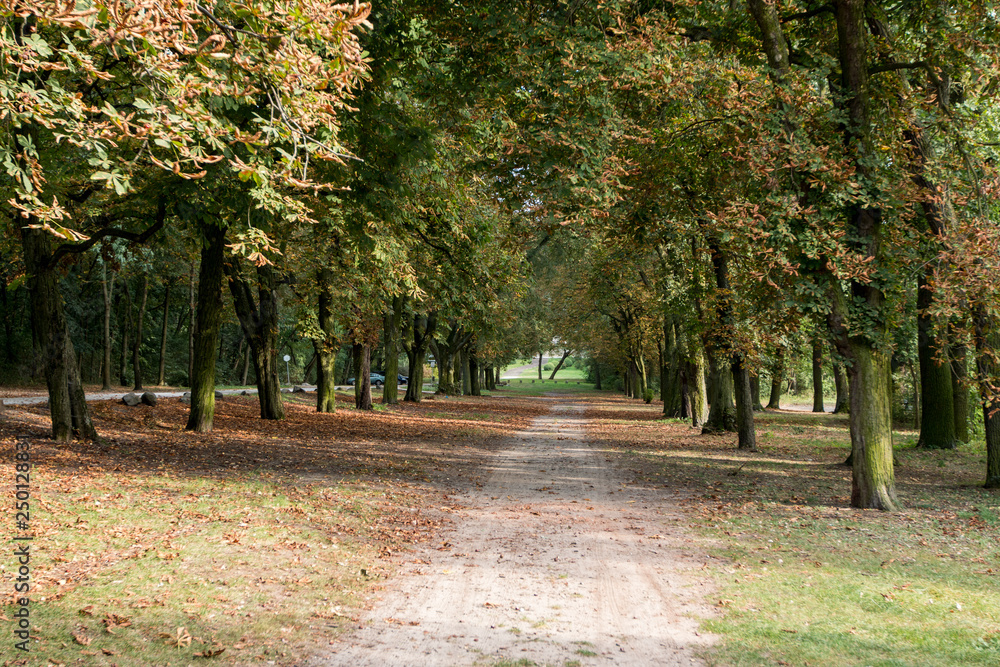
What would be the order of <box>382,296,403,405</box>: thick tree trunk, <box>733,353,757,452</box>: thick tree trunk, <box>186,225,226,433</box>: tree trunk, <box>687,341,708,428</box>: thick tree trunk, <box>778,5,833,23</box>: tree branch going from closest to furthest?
<box>778,5,833,23</box>: tree branch → <box>186,225,226,433</box>: tree trunk → <box>733,353,757,452</box>: thick tree trunk → <box>687,341,708,428</box>: thick tree trunk → <box>382,296,403,405</box>: thick tree trunk

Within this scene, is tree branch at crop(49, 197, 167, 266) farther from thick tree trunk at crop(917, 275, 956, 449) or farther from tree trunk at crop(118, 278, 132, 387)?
tree trunk at crop(118, 278, 132, 387)

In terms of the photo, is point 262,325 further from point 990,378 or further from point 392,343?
point 990,378

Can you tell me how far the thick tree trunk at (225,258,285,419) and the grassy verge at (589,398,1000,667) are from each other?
1102 centimetres

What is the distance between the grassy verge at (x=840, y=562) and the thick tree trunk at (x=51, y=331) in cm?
1026

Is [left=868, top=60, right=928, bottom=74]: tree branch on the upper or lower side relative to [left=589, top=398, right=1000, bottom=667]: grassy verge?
upper

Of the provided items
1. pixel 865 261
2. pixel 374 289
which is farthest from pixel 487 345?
pixel 865 261

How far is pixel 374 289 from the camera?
18938 mm

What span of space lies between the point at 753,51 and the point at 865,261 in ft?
18.9

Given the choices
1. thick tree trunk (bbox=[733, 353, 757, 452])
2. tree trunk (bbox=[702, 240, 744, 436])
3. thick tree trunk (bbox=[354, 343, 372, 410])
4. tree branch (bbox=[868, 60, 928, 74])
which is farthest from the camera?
thick tree trunk (bbox=[354, 343, 372, 410])

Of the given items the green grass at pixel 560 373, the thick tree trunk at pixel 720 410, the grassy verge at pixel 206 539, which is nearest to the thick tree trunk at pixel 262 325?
the grassy verge at pixel 206 539

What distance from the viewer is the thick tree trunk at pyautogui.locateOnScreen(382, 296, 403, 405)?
2850 centimetres

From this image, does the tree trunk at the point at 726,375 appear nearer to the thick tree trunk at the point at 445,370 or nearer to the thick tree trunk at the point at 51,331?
the thick tree trunk at the point at 51,331

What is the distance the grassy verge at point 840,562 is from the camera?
495cm

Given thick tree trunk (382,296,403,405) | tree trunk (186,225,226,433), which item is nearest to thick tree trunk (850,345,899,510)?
tree trunk (186,225,226,433)
